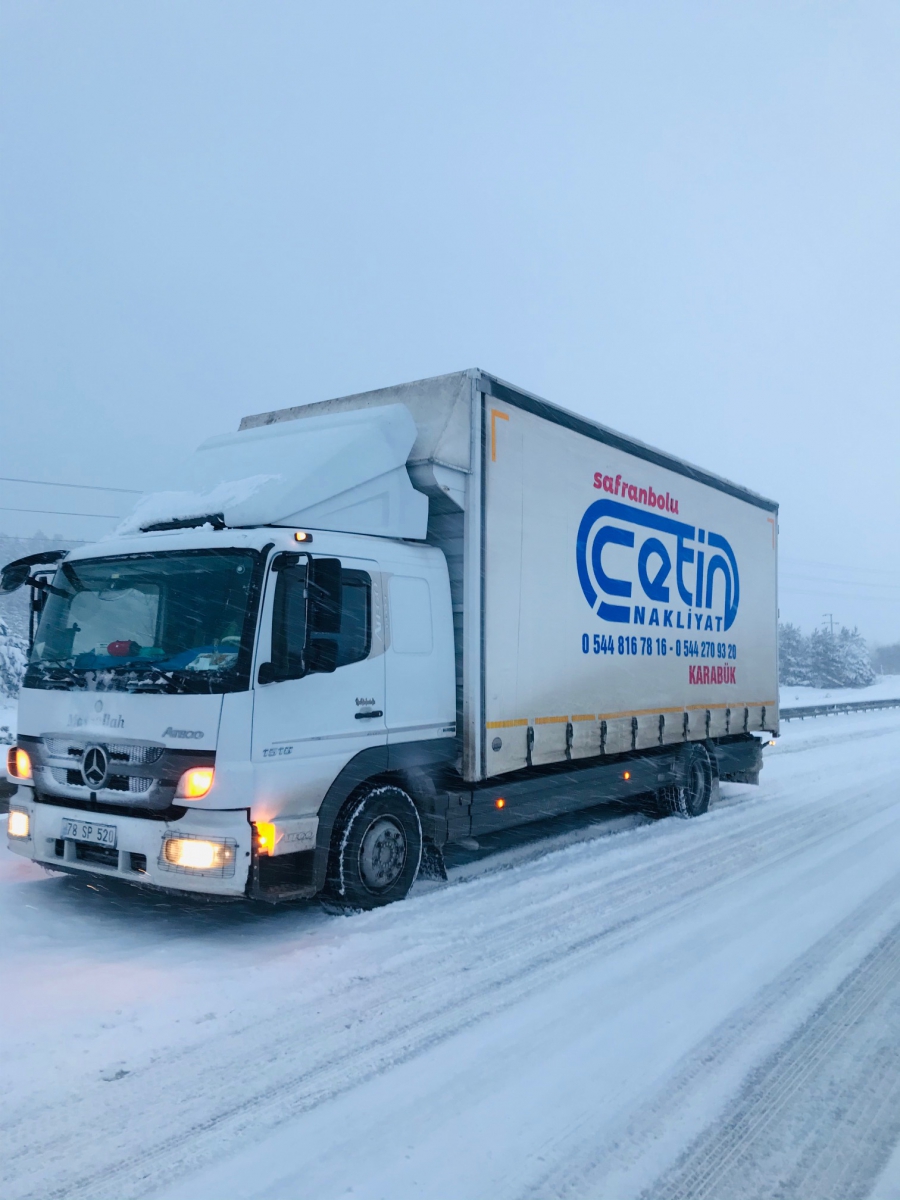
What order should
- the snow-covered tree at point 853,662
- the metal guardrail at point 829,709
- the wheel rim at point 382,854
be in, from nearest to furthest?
1. the wheel rim at point 382,854
2. the metal guardrail at point 829,709
3. the snow-covered tree at point 853,662

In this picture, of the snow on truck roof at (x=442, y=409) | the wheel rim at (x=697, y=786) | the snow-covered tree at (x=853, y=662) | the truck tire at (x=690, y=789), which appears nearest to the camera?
the snow on truck roof at (x=442, y=409)

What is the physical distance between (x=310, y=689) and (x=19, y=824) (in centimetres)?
217

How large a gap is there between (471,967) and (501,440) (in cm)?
394

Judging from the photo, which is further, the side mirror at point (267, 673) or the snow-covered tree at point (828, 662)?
the snow-covered tree at point (828, 662)

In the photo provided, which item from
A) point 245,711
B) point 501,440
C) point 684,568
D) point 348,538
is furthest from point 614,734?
point 245,711

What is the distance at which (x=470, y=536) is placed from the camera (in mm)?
6883

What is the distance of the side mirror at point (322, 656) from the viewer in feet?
18.0

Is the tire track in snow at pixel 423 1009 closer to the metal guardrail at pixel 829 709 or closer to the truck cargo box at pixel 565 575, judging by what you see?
the truck cargo box at pixel 565 575

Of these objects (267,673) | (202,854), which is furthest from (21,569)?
(202,854)

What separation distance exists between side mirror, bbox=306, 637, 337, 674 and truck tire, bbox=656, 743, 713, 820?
5599 mm

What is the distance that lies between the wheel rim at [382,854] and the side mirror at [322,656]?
46.6 inches

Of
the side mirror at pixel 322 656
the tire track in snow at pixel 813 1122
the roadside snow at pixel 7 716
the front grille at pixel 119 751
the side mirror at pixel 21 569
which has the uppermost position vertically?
the side mirror at pixel 21 569

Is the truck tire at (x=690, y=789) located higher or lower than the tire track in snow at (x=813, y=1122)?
higher

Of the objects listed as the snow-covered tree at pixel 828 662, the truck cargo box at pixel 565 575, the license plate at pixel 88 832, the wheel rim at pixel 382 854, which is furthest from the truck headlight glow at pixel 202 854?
the snow-covered tree at pixel 828 662
